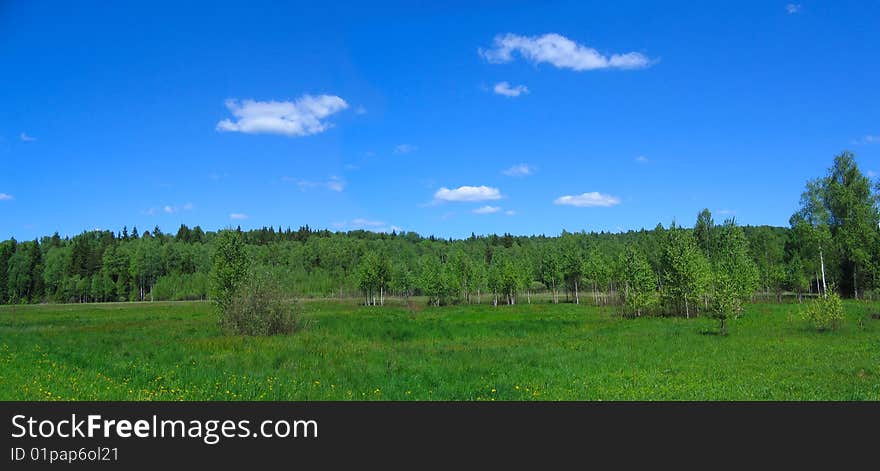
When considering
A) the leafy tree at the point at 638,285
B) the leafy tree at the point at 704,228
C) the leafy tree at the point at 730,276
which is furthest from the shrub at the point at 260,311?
the leafy tree at the point at 704,228

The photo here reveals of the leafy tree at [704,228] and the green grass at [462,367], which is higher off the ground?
the leafy tree at [704,228]

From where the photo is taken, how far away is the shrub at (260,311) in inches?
1320

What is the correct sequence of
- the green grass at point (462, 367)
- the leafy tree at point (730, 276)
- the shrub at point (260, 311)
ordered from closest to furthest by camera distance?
1. the green grass at point (462, 367)
2. the leafy tree at point (730, 276)
3. the shrub at point (260, 311)

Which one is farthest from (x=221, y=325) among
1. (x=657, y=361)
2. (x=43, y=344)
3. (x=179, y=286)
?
(x=179, y=286)

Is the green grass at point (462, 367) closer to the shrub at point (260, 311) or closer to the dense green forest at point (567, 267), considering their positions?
the shrub at point (260, 311)

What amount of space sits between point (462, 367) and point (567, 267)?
7016 centimetres

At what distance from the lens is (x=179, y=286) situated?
12000 cm

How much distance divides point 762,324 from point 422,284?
59044mm

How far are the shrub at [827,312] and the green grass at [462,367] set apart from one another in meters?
0.83

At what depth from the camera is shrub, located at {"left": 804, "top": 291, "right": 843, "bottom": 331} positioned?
98.2 ft

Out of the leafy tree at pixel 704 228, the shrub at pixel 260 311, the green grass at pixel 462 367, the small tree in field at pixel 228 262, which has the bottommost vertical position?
the green grass at pixel 462 367

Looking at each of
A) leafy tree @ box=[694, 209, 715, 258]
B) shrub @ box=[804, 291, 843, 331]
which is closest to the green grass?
shrub @ box=[804, 291, 843, 331]
